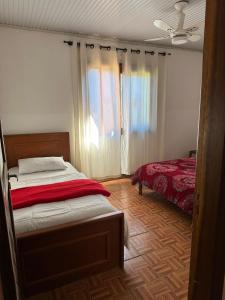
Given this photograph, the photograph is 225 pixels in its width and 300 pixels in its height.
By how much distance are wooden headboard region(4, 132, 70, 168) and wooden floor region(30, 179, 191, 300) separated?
1495 millimetres

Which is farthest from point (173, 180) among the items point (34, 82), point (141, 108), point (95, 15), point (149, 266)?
point (34, 82)

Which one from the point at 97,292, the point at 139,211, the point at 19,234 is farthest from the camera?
the point at 139,211

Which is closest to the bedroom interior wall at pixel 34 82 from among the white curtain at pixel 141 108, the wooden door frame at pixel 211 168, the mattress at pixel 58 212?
the white curtain at pixel 141 108

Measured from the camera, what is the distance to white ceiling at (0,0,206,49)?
2.47m

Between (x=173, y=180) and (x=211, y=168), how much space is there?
7.78 feet

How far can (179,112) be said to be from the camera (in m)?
4.70

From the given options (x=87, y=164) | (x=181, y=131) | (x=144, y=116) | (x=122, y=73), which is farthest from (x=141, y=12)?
(x=181, y=131)

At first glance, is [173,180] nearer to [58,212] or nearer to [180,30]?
[58,212]

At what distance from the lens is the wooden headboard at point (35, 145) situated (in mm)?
3314

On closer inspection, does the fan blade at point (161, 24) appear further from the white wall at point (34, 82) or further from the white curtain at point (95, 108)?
the white wall at point (34, 82)

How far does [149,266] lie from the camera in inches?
78.9

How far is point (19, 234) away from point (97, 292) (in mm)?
772

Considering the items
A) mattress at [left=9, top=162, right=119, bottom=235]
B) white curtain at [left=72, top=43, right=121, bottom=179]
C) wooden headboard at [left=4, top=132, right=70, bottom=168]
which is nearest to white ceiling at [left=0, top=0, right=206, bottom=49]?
white curtain at [left=72, top=43, right=121, bottom=179]

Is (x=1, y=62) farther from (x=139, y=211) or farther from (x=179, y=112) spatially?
(x=179, y=112)
